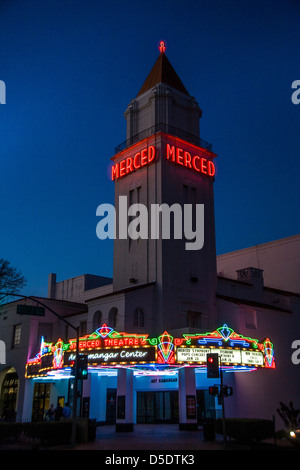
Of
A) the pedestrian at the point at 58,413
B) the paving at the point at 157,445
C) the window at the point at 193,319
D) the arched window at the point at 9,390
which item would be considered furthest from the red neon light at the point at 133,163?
the paving at the point at 157,445

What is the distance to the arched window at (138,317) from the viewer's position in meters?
35.7

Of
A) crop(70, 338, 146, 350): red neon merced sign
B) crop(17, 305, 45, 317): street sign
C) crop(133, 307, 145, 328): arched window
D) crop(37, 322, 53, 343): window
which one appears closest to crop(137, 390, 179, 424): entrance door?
crop(133, 307, 145, 328): arched window

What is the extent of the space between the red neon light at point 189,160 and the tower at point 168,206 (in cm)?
8

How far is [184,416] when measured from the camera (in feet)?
105

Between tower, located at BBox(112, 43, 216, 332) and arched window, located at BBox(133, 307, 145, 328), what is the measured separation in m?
0.82

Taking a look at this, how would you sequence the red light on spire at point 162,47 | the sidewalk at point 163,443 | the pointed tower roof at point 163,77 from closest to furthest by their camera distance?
the sidewalk at point 163,443 → the pointed tower roof at point 163,77 → the red light on spire at point 162,47

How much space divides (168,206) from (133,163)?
5.56 m

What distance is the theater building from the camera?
33.4m

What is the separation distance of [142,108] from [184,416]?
2691 cm

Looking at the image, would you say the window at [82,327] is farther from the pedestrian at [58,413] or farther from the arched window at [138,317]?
the pedestrian at [58,413]

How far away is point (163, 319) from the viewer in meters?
36.1

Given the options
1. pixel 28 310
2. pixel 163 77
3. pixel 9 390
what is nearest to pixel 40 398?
pixel 9 390

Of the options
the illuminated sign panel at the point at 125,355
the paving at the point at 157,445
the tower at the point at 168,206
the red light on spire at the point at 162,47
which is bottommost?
the paving at the point at 157,445

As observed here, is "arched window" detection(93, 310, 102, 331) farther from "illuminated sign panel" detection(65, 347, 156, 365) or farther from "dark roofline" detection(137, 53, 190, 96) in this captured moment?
"dark roofline" detection(137, 53, 190, 96)
